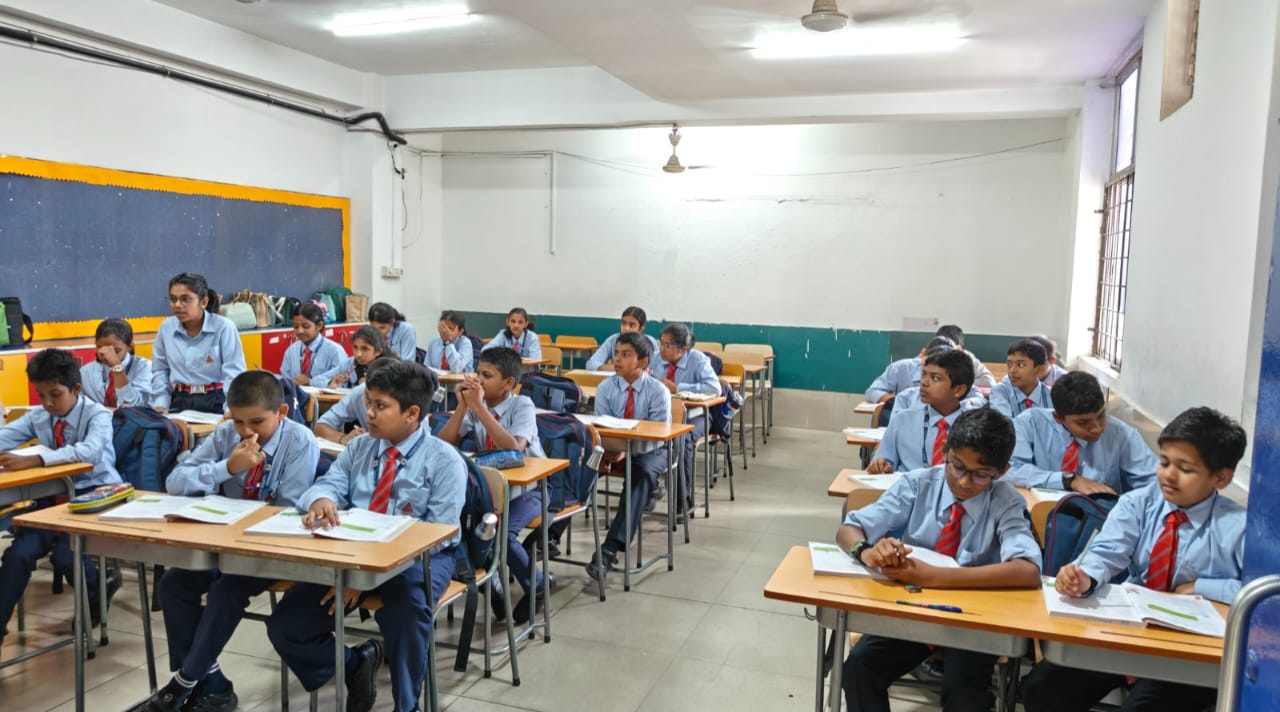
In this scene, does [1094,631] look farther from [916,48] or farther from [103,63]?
[103,63]

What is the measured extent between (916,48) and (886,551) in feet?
15.5

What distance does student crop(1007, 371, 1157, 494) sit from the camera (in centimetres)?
340

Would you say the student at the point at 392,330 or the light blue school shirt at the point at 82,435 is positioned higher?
the student at the point at 392,330

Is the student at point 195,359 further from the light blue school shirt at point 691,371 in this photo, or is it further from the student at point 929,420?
the student at point 929,420

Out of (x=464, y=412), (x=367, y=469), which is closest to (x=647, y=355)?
(x=464, y=412)

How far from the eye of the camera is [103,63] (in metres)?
6.20

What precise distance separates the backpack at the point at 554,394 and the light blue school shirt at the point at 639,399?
16 centimetres

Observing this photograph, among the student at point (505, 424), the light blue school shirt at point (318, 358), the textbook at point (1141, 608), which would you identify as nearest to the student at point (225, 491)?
the student at point (505, 424)

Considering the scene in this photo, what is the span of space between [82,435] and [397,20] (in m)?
4.25

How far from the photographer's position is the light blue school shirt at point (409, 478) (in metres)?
2.84

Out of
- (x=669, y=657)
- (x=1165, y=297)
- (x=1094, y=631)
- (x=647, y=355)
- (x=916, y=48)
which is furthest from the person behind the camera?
(x=916, y=48)

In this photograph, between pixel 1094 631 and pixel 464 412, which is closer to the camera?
pixel 1094 631

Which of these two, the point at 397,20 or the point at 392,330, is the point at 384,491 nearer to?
the point at 392,330

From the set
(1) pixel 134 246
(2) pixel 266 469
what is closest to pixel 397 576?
(2) pixel 266 469
